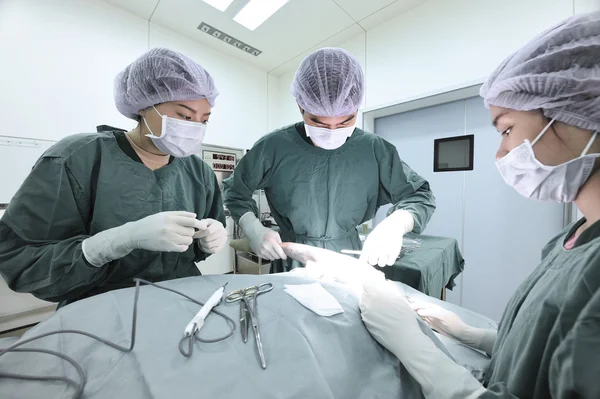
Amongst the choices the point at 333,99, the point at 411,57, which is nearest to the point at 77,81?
the point at 333,99

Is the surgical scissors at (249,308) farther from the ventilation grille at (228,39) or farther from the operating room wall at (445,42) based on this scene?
the ventilation grille at (228,39)

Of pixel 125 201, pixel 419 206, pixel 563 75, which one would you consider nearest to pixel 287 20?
pixel 419 206

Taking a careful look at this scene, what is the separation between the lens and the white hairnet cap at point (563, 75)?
482mm

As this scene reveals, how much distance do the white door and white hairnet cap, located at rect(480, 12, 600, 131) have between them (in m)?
1.86

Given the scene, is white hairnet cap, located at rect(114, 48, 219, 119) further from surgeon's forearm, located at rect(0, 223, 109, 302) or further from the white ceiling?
the white ceiling

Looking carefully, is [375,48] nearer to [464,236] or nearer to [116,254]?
[464,236]

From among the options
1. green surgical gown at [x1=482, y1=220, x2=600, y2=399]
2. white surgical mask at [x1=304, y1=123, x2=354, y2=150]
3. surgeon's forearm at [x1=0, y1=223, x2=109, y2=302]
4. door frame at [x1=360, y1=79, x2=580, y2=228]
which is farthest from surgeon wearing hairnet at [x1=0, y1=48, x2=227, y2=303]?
door frame at [x1=360, y1=79, x2=580, y2=228]

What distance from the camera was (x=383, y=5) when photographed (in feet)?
7.14

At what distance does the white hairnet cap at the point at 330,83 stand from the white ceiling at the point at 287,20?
5.21ft

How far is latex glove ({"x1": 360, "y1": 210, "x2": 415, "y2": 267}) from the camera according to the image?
1.08m

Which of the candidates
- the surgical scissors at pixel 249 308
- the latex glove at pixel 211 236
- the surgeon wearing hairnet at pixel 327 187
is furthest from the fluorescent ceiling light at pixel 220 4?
the surgical scissors at pixel 249 308

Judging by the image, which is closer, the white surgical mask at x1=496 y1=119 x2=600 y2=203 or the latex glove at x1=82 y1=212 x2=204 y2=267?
the white surgical mask at x1=496 y1=119 x2=600 y2=203

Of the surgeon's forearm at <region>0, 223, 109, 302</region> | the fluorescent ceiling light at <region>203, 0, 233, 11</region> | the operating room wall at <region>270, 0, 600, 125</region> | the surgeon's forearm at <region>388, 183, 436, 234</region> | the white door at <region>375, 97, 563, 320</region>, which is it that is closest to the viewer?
the surgeon's forearm at <region>0, 223, 109, 302</region>

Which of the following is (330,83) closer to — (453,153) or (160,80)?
(160,80)
